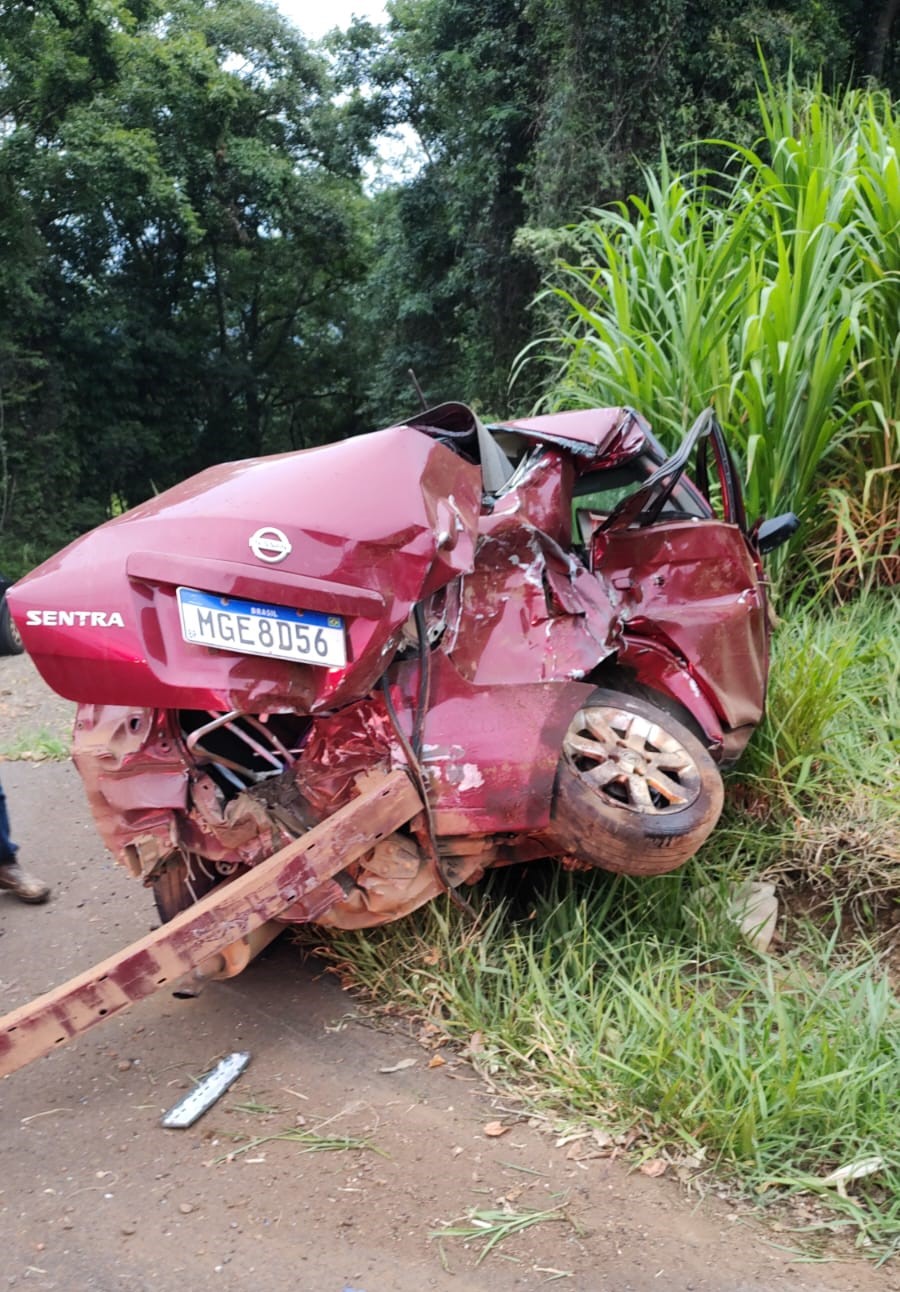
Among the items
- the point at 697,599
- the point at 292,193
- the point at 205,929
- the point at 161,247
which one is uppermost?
the point at 292,193

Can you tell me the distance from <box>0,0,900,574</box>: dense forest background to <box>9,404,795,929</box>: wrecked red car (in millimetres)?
7273

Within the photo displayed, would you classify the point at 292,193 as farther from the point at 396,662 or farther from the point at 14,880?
the point at 396,662

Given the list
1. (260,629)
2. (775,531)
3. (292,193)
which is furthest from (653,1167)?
(292,193)

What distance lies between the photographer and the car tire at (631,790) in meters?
2.67

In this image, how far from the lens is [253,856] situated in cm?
271

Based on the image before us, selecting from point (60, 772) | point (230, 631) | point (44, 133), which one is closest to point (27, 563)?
point (44, 133)

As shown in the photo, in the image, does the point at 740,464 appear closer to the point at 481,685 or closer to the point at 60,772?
the point at 481,685

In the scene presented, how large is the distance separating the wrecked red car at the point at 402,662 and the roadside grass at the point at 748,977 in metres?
0.35

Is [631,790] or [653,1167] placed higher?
[631,790]

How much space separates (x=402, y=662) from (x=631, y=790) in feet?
2.13

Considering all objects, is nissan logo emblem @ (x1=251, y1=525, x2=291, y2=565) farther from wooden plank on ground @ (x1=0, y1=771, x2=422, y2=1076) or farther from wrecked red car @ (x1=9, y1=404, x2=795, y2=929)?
wooden plank on ground @ (x1=0, y1=771, x2=422, y2=1076)

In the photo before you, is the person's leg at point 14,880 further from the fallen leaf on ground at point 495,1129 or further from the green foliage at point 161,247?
the green foliage at point 161,247

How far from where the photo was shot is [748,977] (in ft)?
10.1

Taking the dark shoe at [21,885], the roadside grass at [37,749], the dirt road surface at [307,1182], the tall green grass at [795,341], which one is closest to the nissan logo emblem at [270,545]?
the dirt road surface at [307,1182]
